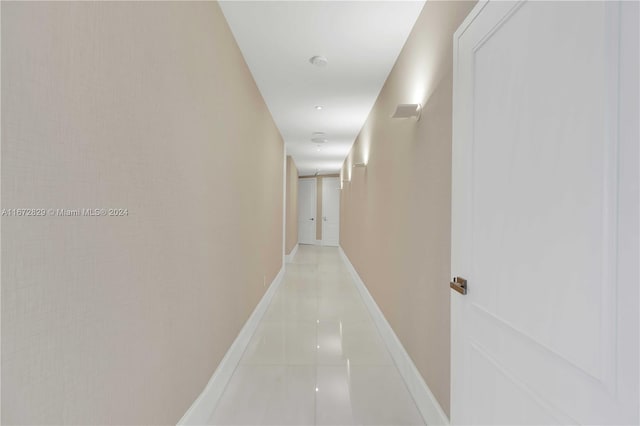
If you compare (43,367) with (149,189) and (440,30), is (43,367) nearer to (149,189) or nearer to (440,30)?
(149,189)

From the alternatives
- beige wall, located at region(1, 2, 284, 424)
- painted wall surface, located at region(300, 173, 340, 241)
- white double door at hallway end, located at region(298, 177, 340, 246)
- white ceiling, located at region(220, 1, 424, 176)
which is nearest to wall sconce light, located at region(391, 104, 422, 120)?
white ceiling, located at region(220, 1, 424, 176)

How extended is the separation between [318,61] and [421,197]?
159 cm

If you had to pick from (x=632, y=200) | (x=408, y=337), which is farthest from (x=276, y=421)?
(x=632, y=200)

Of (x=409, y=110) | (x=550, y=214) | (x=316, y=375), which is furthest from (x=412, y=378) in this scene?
(x=409, y=110)

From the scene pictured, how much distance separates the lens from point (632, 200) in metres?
0.63

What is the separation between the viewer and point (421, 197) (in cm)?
196

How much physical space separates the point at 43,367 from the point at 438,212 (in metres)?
1.71

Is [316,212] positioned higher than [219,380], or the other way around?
[316,212]

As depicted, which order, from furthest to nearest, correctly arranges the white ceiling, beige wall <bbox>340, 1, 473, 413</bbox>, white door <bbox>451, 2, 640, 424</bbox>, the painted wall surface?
the painted wall surface → the white ceiling → beige wall <bbox>340, 1, 473, 413</bbox> → white door <bbox>451, 2, 640, 424</bbox>

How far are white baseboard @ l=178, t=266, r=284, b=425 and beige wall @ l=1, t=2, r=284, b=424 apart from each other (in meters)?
0.07

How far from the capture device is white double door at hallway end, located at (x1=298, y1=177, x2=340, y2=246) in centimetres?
1034

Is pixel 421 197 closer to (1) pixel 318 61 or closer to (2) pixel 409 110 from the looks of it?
(2) pixel 409 110

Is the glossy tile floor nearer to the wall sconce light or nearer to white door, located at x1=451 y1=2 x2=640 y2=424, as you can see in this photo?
white door, located at x1=451 y1=2 x2=640 y2=424

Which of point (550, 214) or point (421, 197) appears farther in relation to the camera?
point (421, 197)
